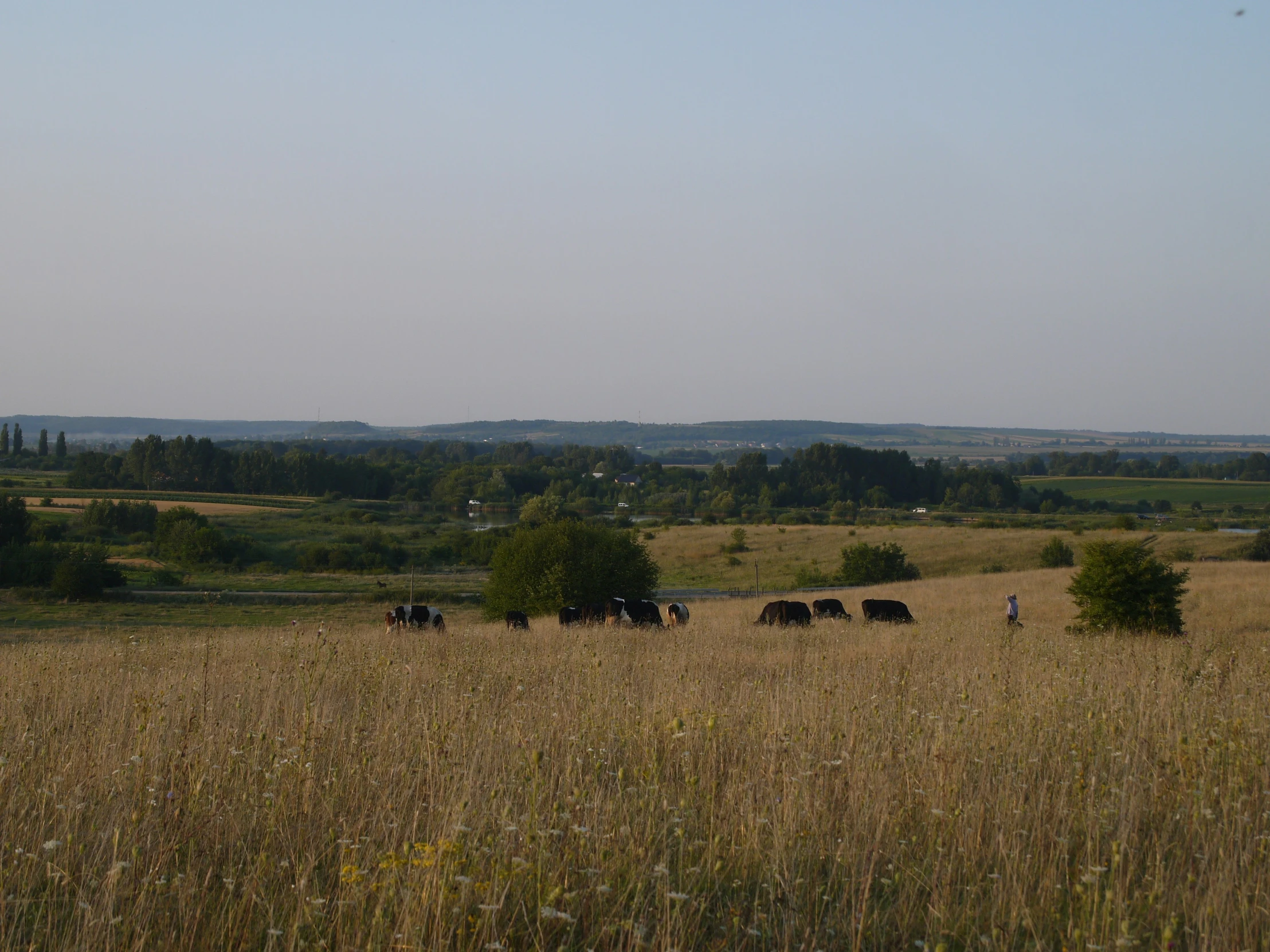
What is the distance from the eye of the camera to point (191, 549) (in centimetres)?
7594

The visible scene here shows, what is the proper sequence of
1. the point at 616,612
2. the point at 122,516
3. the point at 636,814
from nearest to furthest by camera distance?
the point at 636,814
the point at 616,612
the point at 122,516

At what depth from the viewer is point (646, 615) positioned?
22.5m

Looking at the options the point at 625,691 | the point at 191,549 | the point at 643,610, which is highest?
the point at 625,691

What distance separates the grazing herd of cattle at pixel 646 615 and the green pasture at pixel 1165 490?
380 ft

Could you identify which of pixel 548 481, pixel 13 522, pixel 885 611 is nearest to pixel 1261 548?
pixel 885 611

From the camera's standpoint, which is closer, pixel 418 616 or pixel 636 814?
pixel 636 814

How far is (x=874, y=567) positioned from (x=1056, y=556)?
1183 centimetres

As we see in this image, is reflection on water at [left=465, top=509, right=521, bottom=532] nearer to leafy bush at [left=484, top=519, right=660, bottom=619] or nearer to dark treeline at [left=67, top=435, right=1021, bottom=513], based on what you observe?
dark treeline at [left=67, top=435, right=1021, bottom=513]

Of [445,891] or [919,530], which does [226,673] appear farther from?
[919,530]

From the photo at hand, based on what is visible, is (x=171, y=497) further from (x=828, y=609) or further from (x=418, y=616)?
(x=828, y=609)

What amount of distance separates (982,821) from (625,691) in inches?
143

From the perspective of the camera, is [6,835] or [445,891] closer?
[445,891]

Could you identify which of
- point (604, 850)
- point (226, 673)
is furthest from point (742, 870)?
point (226, 673)

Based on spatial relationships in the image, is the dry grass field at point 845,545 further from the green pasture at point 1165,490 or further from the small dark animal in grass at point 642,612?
the green pasture at point 1165,490
